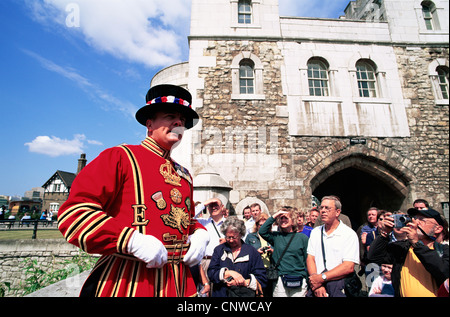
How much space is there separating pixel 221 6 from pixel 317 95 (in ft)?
15.8

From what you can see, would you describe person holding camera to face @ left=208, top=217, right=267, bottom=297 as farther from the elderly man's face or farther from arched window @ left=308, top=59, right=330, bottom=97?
arched window @ left=308, top=59, right=330, bottom=97

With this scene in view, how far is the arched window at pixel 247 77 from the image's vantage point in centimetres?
Answer: 852

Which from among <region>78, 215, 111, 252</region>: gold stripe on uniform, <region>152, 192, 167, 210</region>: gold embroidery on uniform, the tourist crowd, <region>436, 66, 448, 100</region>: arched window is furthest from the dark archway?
<region>78, 215, 111, 252</region>: gold stripe on uniform

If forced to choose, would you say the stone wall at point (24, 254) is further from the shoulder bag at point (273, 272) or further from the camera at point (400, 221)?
the camera at point (400, 221)

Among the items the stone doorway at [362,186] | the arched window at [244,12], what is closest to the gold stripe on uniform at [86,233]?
the stone doorway at [362,186]

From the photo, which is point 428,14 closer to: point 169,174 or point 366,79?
point 366,79

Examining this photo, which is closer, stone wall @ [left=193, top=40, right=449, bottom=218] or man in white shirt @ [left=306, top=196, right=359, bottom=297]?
man in white shirt @ [left=306, top=196, right=359, bottom=297]

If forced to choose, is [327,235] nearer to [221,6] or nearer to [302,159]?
[302,159]

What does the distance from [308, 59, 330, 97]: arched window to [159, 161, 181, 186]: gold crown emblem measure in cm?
805

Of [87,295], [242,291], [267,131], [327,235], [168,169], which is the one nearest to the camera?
[87,295]

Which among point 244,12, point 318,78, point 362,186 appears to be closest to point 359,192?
point 362,186

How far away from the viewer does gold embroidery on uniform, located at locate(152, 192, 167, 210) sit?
1536 millimetres

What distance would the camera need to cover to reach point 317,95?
8.65m
